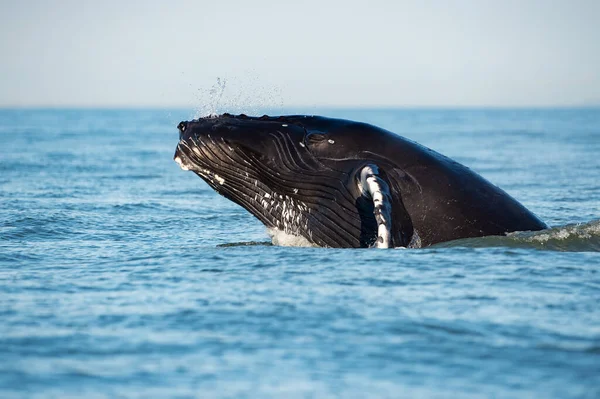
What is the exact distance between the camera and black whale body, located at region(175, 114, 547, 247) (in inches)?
466

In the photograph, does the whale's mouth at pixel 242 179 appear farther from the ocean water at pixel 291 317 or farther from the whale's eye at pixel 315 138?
the whale's eye at pixel 315 138

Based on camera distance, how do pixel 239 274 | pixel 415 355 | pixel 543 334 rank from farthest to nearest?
pixel 239 274, pixel 543 334, pixel 415 355

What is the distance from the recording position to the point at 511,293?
31.3ft

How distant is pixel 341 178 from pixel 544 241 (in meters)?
2.73

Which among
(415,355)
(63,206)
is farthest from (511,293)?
(63,206)

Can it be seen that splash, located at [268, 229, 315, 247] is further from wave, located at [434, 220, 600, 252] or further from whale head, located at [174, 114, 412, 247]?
wave, located at [434, 220, 600, 252]

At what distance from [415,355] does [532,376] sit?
981 millimetres

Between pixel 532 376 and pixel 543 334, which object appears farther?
pixel 543 334

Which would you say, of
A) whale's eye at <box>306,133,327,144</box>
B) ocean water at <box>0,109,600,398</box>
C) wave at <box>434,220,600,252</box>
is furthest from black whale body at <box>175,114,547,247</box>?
ocean water at <box>0,109,600,398</box>

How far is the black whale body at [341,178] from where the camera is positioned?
11.8m

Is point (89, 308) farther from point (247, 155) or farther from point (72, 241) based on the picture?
point (72, 241)

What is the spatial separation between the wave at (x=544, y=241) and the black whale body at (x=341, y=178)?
0.19m

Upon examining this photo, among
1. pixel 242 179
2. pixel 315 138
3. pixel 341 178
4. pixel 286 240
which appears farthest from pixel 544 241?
pixel 242 179

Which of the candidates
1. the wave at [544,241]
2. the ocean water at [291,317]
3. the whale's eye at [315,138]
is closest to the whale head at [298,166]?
the whale's eye at [315,138]
